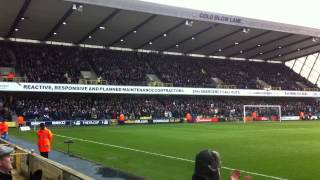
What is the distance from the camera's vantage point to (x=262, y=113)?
59062 mm

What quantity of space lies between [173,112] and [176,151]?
1333 inches

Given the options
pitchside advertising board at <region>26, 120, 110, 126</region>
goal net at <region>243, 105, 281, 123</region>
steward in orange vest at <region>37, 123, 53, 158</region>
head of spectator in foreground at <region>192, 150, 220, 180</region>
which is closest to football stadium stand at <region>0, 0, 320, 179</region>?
pitchside advertising board at <region>26, 120, 110, 126</region>

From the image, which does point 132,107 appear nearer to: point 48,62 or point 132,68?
point 132,68

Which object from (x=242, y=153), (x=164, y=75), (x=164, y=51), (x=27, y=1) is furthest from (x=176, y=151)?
(x=164, y=51)

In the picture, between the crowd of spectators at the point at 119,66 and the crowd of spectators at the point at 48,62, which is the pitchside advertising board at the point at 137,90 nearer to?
the crowd of spectators at the point at 119,66

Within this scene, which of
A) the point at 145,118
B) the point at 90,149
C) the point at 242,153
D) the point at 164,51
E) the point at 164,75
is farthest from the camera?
the point at 164,51

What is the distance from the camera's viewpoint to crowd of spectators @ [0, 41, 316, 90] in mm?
48688

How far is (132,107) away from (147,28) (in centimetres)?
961

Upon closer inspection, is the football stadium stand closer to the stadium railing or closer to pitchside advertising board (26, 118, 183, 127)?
pitchside advertising board (26, 118, 183, 127)

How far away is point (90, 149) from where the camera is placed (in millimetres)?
19594

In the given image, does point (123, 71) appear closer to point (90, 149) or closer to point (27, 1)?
point (27, 1)

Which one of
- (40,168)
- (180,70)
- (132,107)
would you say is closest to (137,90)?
(132,107)

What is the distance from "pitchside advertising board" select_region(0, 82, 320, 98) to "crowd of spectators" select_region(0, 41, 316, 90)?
1.34 meters

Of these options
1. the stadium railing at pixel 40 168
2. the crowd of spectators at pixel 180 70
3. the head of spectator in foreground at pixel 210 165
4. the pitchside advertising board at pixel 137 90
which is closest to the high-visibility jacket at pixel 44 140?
the stadium railing at pixel 40 168
